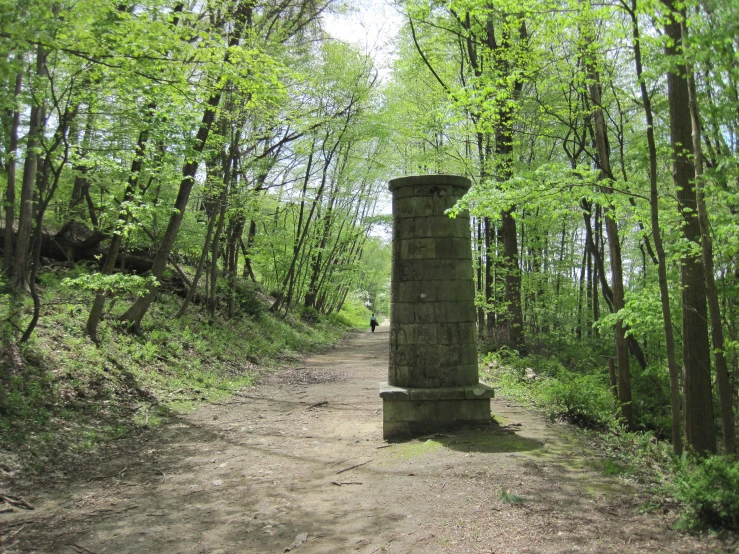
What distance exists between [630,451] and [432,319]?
2.76 metres

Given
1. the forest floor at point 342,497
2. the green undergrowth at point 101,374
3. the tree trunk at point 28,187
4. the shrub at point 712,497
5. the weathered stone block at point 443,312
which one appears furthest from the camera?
the tree trunk at point 28,187

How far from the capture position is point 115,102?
8195 mm

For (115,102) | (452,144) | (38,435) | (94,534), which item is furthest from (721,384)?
(452,144)

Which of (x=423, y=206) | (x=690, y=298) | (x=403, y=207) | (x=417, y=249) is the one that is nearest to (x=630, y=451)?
(x=690, y=298)

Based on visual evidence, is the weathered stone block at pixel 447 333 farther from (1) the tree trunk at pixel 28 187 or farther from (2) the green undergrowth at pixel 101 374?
(1) the tree trunk at pixel 28 187

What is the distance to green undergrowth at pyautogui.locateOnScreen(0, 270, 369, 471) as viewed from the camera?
6.39m

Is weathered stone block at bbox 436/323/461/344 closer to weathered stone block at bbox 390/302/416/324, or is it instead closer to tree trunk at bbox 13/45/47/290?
weathered stone block at bbox 390/302/416/324

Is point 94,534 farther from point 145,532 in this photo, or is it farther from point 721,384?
point 721,384

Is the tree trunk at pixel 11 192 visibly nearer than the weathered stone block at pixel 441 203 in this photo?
No

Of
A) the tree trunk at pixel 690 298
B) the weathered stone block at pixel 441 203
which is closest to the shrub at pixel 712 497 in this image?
the tree trunk at pixel 690 298

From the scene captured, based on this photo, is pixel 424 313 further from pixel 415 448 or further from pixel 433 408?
pixel 415 448

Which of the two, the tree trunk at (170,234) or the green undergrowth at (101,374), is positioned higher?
the tree trunk at (170,234)

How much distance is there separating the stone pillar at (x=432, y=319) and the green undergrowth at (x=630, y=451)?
58.3 inches

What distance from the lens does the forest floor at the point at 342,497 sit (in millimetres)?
3893
